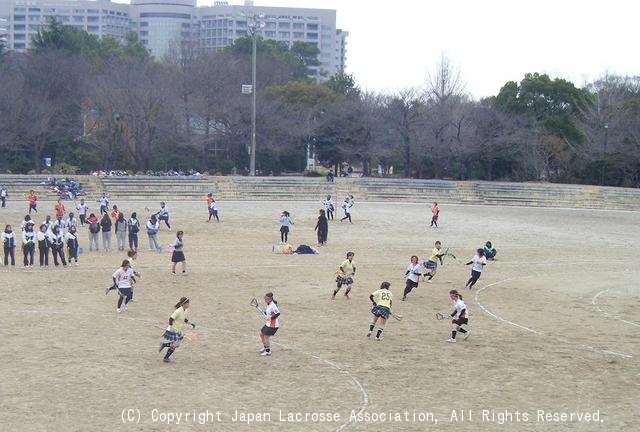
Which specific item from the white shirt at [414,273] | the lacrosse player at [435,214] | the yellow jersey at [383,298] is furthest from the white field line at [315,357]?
the lacrosse player at [435,214]

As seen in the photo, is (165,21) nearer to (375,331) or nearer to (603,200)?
(603,200)

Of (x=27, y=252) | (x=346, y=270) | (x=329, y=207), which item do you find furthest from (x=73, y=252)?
(x=329, y=207)

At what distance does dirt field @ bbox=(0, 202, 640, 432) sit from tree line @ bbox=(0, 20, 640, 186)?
1363 inches

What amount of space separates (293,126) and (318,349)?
51.3 m

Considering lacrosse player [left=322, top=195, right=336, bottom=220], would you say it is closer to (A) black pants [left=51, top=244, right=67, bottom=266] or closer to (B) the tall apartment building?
(A) black pants [left=51, top=244, right=67, bottom=266]

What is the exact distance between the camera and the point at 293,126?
66.3 meters

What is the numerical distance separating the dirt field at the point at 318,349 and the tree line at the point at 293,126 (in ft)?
114

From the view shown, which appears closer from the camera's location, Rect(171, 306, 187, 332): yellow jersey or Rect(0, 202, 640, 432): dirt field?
Rect(0, 202, 640, 432): dirt field

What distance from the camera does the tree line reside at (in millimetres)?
61531

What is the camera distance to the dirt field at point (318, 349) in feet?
41.0

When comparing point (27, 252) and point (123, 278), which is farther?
point (27, 252)

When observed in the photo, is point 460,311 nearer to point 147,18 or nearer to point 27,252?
point 27,252

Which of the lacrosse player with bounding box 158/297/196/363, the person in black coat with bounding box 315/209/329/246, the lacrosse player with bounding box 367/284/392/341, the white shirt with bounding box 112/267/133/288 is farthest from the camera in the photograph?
the person in black coat with bounding box 315/209/329/246

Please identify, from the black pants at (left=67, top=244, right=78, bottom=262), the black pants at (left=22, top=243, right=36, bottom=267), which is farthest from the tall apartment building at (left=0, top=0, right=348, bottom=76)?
the black pants at (left=22, top=243, right=36, bottom=267)
